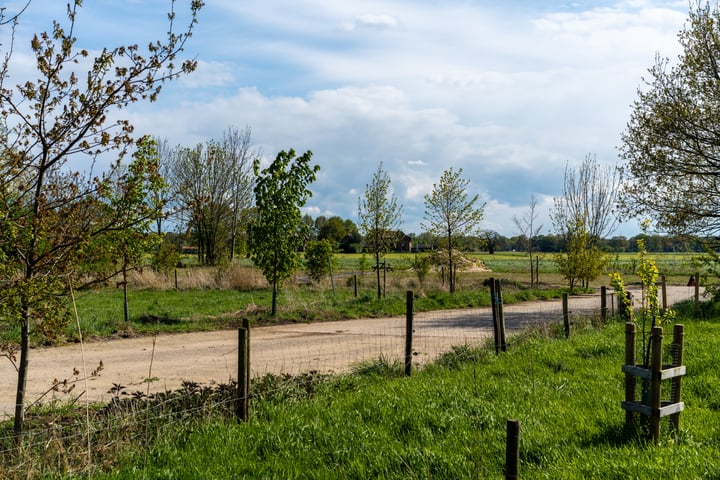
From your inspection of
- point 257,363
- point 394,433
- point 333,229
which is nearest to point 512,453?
point 394,433

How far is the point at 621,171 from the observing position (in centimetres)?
2194

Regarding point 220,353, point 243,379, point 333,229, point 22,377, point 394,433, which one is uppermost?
point 333,229

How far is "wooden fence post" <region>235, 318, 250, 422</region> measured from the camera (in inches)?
279

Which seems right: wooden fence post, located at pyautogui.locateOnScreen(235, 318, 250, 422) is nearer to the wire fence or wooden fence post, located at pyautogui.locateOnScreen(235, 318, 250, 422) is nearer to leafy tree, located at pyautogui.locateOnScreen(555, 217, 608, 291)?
the wire fence

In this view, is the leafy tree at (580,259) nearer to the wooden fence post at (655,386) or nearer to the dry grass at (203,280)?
the dry grass at (203,280)

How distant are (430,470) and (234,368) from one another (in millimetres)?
6786

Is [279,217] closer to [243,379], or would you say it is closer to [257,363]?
[257,363]

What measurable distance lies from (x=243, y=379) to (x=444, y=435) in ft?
7.69

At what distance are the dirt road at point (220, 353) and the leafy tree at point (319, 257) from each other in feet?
39.8

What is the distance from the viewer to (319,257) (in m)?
31.3

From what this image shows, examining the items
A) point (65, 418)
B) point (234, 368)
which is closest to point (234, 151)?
point (234, 368)

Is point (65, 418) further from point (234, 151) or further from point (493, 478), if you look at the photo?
point (234, 151)

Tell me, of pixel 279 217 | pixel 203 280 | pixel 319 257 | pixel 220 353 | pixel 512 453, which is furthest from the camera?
pixel 319 257

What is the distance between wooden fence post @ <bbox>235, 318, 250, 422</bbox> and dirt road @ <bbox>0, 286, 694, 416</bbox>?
5.25 feet
